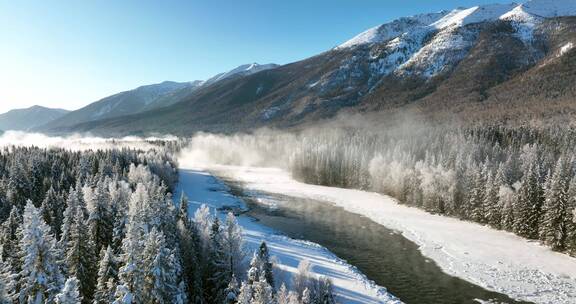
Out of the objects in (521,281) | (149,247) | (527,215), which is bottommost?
(521,281)

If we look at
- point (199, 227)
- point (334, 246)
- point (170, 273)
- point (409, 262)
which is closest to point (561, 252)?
point (409, 262)

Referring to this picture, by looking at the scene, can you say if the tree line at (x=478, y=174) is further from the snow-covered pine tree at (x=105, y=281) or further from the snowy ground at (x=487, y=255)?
the snow-covered pine tree at (x=105, y=281)

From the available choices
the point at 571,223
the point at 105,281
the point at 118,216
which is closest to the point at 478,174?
the point at 571,223

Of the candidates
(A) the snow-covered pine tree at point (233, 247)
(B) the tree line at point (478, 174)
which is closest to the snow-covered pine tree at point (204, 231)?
(A) the snow-covered pine tree at point (233, 247)

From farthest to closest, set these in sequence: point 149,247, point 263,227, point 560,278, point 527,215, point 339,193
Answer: point 339,193 → point 263,227 → point 527,215 → point 560,278 → point 149,247

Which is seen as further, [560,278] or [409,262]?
[409,262]

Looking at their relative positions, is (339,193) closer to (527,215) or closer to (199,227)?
(527,215)

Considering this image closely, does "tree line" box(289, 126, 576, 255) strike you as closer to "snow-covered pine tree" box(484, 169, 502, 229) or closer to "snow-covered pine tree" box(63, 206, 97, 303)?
"snow-covered pine tree" box(484, 169, 502, 229)
